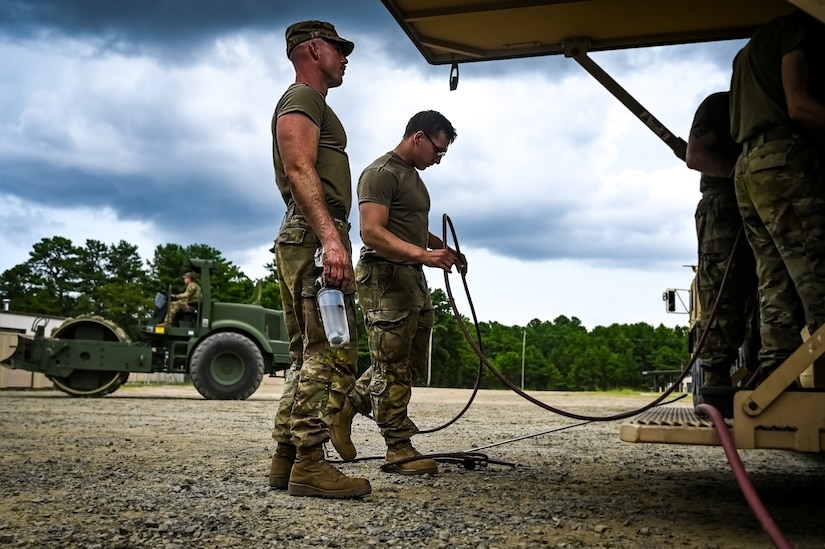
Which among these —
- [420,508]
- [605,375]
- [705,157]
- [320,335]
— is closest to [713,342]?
[705,157]

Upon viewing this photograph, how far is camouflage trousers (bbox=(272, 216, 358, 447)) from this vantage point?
3.24 metres

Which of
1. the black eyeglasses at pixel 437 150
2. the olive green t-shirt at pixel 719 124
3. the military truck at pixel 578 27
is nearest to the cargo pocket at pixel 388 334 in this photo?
the black eyeglasses at pixel 437 150

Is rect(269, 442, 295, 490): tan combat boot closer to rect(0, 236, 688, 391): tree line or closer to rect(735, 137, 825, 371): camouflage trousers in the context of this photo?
rect(735, 137, 825, 371): camouflage trousers

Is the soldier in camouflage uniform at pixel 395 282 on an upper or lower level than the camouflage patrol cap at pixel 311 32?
lower

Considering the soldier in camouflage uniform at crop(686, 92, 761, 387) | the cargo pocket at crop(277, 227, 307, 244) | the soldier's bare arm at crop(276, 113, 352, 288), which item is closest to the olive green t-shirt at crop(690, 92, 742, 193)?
the soldier in camouflage uniform at crop(686, 92, 761, 387)

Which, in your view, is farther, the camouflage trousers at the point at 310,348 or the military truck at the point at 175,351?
the military truck at the point at 175,351

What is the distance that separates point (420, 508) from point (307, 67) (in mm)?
2025

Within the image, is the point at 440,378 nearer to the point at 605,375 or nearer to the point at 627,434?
the point at 605,375

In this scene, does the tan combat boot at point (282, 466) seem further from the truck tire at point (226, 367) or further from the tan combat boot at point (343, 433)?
the truck tire at point (226, 367)

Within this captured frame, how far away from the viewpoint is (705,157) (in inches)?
145

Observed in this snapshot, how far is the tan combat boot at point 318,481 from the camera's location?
3250mm

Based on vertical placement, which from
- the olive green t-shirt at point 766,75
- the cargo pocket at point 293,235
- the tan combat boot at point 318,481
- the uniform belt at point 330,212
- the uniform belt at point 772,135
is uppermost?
the olive green t-shirt at point 766,75

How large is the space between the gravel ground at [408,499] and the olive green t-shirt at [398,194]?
55.0 inches

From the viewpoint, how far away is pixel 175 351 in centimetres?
1295
